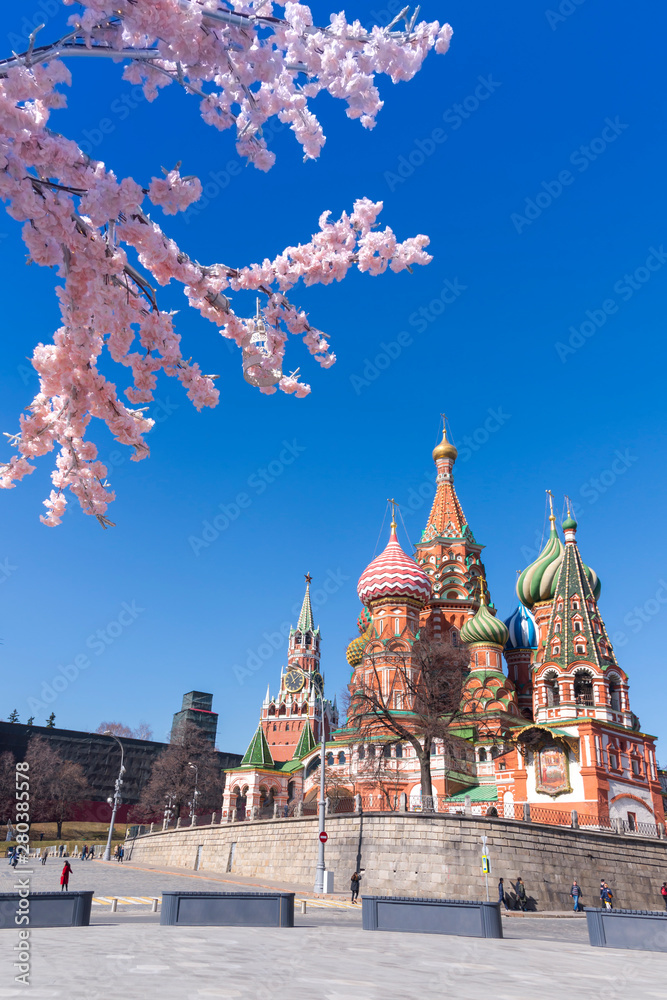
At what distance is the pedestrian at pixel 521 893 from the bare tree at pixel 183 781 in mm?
34860

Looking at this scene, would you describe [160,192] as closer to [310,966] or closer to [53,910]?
[310,966]

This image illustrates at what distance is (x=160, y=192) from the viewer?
532 cm

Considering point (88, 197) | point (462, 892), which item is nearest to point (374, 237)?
point (88, 197)

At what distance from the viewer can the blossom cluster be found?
4754 mm

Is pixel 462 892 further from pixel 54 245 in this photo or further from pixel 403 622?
pixel 54 245

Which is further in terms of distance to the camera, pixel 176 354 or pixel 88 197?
pixel 176 354

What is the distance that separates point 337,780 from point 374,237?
136 ft

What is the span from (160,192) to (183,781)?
5831 centimetres

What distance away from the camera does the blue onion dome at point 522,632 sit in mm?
53531

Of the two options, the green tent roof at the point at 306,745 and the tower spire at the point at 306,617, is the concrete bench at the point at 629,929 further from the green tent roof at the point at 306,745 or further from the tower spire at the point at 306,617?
the tower spire at the point at 306,617

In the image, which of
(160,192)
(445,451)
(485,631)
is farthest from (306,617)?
(160,192)

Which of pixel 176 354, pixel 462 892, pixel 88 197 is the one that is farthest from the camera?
pixel 462 892

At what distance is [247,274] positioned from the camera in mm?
6359

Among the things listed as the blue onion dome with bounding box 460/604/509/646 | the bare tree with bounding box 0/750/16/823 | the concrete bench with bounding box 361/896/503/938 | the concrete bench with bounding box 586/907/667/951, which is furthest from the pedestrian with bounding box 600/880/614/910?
the bare tree with bounding box 0/750/16/823
